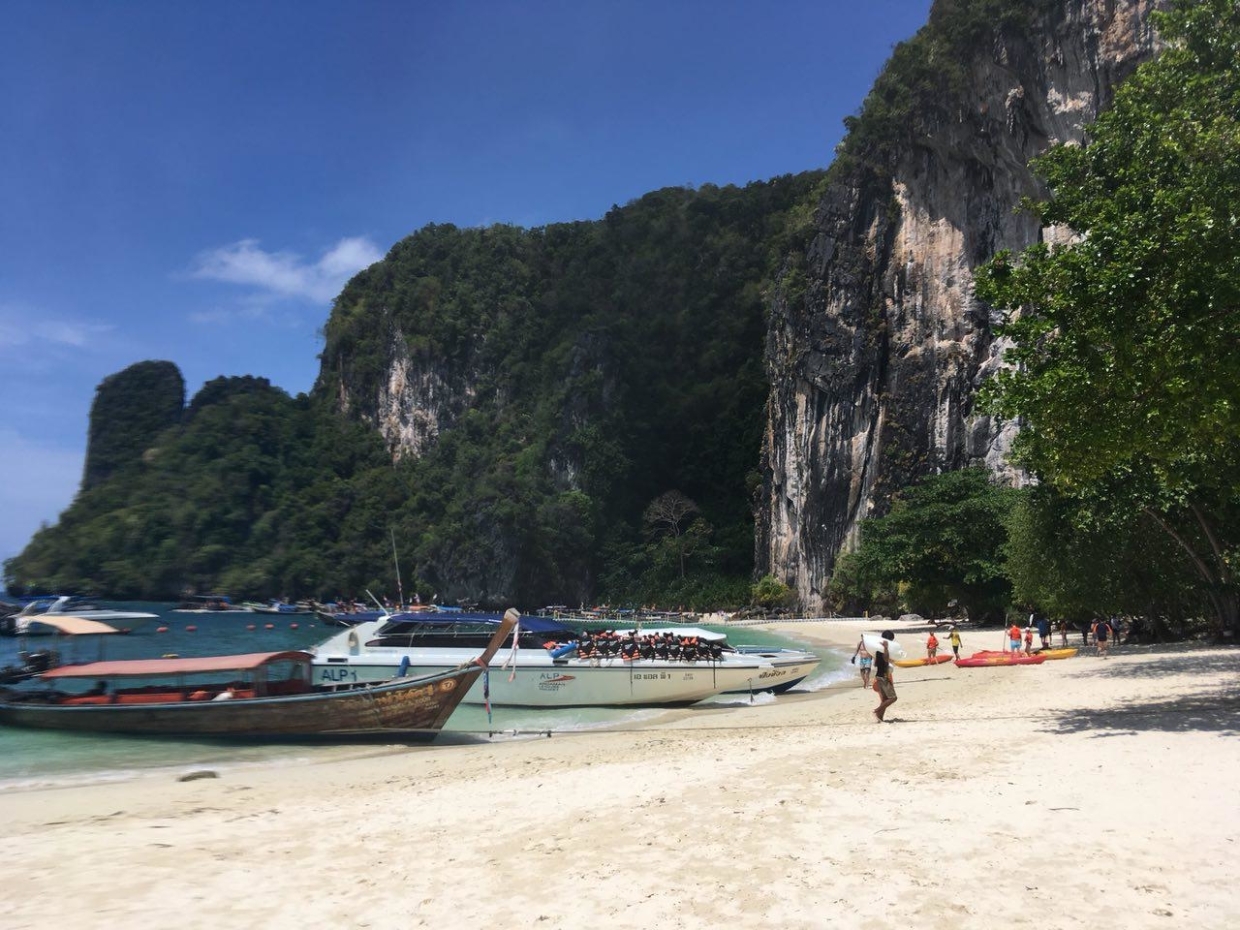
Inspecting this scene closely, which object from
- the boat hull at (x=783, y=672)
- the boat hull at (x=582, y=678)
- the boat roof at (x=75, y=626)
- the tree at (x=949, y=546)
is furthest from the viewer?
the tree at (x=949, y=546)

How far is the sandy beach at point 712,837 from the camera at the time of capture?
5148 mm

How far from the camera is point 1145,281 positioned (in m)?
9.74

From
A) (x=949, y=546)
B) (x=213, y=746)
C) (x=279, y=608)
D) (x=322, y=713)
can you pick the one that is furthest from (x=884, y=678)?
(x=279, y=608)

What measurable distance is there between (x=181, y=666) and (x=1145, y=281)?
18.0 meters

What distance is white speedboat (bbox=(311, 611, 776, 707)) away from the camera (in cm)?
1941

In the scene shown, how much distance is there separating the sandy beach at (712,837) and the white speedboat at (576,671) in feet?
25.4

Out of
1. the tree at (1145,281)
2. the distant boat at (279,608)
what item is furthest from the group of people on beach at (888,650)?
the distant boat at (279,608)

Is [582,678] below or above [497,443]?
below

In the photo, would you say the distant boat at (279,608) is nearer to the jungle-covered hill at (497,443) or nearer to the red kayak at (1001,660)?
the jungle-covered hill at (497,443)

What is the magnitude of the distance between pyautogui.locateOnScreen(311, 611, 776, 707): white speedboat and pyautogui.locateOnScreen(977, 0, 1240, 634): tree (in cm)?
1005

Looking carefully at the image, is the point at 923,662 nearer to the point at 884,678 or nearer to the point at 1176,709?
the point at 884,678

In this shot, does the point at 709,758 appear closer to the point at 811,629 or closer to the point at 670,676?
the point at 670,676

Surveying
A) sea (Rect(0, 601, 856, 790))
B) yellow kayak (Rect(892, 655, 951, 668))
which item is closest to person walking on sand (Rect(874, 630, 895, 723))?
sea (Rect(0, 601, 856, 790))

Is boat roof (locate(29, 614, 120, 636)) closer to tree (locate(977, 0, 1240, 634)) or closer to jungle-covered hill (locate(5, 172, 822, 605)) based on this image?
tree (locate(977, 0, 1240, 634))
